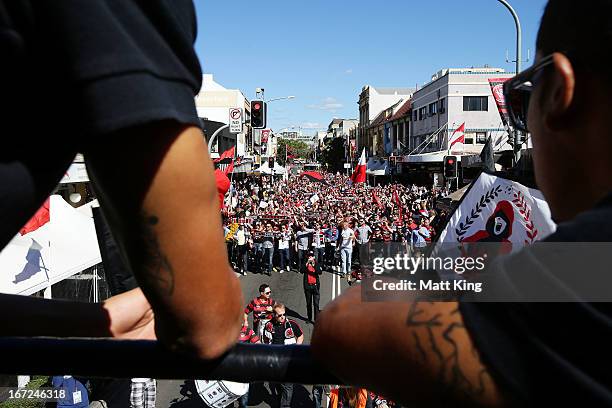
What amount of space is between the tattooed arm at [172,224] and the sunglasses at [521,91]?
0.55 meters

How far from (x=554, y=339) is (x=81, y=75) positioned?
2.22 feet

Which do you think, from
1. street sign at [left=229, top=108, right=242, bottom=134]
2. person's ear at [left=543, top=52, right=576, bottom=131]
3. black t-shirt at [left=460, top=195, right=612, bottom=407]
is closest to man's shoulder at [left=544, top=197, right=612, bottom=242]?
black t-shirt at [left=460, top=195, right=612, bottom=407]

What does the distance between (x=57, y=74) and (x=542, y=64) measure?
0.72 m

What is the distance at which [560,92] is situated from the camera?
2.66 ft

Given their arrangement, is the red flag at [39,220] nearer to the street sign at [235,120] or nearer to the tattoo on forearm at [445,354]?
the tattoo on forearm at [445,354]

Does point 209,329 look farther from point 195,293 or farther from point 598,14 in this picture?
point 598,14

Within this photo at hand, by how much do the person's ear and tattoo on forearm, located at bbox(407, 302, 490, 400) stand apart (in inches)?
13.0

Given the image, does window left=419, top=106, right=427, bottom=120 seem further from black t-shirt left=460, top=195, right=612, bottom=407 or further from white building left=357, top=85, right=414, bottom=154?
black t-shirt left=460, top=195, right=612, bottom=407

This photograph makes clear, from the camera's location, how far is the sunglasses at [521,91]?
2.91 feet

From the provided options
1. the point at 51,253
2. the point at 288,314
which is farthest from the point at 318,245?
the point at 51,253

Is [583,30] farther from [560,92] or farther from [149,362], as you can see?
[149,362]

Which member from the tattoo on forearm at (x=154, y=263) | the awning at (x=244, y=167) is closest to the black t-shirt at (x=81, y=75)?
the tattoo on forearm at (x=154, y=263)

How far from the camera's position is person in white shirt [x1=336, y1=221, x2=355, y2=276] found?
61.0 feet

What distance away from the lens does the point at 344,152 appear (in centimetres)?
11994
